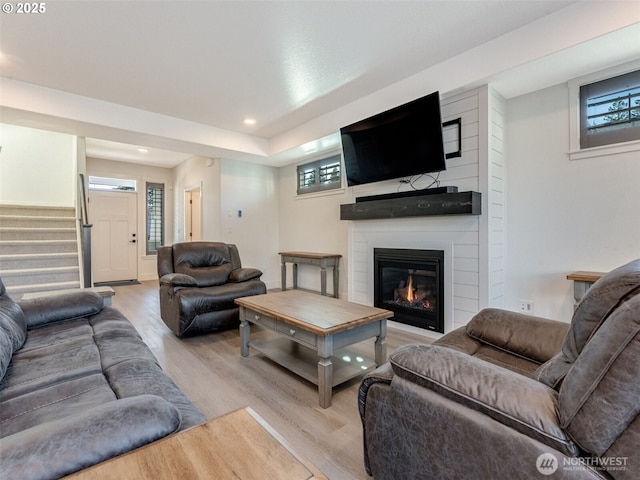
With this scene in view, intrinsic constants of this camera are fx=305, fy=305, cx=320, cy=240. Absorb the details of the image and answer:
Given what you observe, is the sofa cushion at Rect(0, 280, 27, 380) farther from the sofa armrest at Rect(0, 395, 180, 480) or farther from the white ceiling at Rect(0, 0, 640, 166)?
the white ceiling at Rect(0, 0, 640, 166)

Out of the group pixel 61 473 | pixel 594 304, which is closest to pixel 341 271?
pixel 594 304

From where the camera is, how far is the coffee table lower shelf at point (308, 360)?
2.10 m

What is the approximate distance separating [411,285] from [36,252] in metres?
4.88

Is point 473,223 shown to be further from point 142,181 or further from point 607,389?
point 142,181

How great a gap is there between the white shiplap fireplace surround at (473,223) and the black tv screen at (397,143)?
11.6 inches

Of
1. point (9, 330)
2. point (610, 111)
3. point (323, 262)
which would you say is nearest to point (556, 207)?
point (610, 111)

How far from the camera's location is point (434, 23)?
2.32 metres

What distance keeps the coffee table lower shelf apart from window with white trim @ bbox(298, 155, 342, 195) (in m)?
2.86

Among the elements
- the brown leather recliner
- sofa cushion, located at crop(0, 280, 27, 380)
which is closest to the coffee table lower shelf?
the brown leather recliner

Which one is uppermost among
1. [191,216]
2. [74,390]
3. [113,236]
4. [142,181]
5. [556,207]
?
[142,181]

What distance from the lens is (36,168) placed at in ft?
17.2

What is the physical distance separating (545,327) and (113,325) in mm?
2510

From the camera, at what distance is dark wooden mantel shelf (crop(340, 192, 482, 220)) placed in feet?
9.06

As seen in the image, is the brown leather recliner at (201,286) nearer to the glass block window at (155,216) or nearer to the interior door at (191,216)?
the interior door at (191,216)
